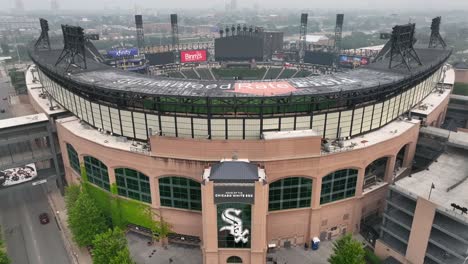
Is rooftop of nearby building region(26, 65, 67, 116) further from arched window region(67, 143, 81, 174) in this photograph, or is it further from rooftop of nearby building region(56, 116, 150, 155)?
arched window region(67, 143, 81, 174)

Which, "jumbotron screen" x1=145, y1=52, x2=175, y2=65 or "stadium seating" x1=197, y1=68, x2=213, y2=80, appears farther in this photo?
"stadium seating" x1=197, y1=68, x2=213, y2=80

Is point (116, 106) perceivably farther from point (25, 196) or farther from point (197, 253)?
point (25, 196)

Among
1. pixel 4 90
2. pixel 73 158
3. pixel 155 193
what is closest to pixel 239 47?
pixel 4 90

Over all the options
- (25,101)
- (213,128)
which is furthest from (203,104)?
(25,101)

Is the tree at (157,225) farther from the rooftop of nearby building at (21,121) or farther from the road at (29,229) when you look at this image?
the rooftop of nearby building at (21,121)

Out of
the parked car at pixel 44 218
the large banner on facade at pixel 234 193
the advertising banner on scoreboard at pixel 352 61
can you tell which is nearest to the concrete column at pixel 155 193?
the large banner on facade at pixel 234 193

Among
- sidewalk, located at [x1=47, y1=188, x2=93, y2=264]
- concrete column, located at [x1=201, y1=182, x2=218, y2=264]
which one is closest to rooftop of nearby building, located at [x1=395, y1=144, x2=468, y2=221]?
concrete column, located at [x1=201, y1=182, x2=218, y2=264]
